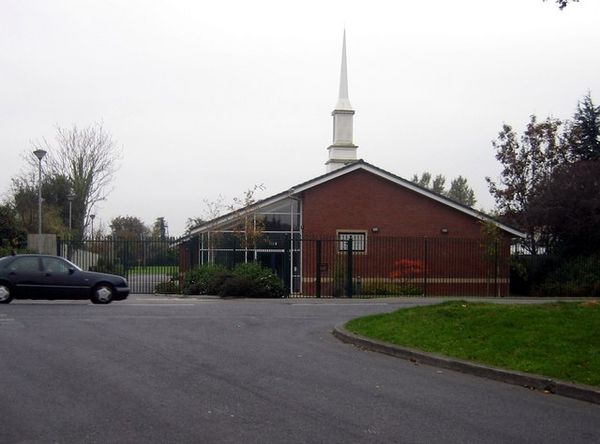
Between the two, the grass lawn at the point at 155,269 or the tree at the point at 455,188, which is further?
the tree at the point at 455,188

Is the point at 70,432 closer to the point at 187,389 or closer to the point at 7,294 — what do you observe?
the point at 187,389

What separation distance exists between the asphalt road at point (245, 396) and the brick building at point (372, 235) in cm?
2130

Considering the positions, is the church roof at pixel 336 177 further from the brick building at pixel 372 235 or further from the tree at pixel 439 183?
the tree at pixel 439 183

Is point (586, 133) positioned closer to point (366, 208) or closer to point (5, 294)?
point (366, 208)

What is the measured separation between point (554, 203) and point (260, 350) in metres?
27.1

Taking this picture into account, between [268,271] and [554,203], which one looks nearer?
[268,271]

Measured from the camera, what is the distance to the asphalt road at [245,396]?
7199 mm

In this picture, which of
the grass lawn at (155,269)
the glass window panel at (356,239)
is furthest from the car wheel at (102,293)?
the glass window panel at (356,239)

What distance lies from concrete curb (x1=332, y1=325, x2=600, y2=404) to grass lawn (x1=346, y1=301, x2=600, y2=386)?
21 cm

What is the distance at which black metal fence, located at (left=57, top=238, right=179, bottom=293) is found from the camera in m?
31.3

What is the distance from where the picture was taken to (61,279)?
21.8 m

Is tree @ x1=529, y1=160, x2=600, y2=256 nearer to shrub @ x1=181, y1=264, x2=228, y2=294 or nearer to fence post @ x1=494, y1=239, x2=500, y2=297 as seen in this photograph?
fence post @ x1=494, y1=239, x2=500, y2=297

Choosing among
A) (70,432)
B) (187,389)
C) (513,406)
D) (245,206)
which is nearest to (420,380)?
(513,406)

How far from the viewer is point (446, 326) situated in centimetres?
1323
